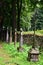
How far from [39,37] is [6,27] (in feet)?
19.9

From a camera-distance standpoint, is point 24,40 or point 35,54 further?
point 24,40

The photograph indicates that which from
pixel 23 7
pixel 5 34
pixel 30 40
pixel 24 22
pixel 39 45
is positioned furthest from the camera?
pixel 24 22

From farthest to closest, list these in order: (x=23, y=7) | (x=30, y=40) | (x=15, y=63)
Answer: (x=23, y=7), (x=30, y=40), (x=15, y=63)

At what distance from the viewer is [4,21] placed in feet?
89.7

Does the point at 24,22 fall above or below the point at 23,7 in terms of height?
below

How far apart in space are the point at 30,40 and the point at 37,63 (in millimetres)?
9973

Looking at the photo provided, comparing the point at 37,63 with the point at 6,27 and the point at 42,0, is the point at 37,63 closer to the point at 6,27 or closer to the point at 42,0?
the point at 42,0

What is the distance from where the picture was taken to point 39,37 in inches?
802

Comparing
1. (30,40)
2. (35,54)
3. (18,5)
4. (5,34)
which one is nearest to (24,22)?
(18,5)

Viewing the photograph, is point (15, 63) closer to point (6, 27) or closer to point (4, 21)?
point (6, 27)

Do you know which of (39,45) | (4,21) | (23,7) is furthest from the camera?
(23,7)

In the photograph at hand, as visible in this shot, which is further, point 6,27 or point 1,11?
point 1,11

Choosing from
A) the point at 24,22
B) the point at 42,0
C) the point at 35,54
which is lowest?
the point at 24,22

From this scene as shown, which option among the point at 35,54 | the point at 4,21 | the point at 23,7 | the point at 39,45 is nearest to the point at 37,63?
the point at 35,54
